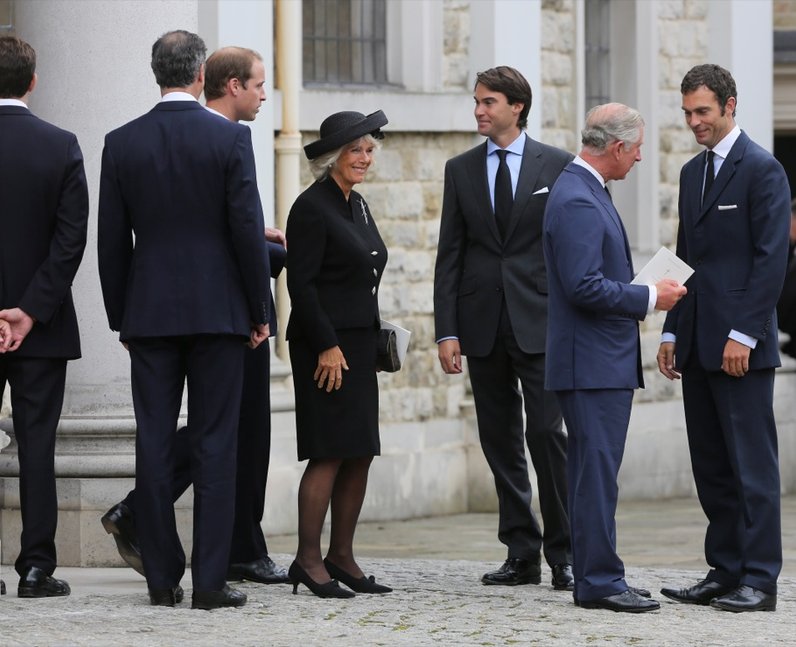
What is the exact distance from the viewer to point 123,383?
9039 mm

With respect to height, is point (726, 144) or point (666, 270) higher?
point (726, 144)

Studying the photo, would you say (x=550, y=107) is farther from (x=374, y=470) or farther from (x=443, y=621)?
(x=443, y=621)

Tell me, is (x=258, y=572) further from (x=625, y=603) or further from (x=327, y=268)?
(x=625, y=603)

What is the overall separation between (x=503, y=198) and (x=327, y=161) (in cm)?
78

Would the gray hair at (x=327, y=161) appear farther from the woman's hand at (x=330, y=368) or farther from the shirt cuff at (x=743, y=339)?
the shirt cuff at (x=743, y=339)

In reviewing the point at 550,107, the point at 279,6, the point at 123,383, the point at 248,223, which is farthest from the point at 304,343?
the point at 550,107

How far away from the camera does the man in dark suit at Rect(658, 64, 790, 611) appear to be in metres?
7.58

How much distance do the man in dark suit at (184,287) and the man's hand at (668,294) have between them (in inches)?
50.9

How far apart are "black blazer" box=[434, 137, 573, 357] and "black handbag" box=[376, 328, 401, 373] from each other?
42 cm

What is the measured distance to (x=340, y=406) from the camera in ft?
25.8

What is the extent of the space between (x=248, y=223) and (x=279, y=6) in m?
4.26

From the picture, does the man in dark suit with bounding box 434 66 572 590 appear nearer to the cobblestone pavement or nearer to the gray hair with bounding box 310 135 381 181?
the cobblestone pavement

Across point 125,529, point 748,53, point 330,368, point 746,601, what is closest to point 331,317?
point 330,368

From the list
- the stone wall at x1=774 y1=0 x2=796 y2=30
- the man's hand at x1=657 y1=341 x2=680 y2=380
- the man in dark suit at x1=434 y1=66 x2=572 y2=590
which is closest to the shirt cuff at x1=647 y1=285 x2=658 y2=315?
the man's hand at x1=657 y1=341 x2=680 y2=380
